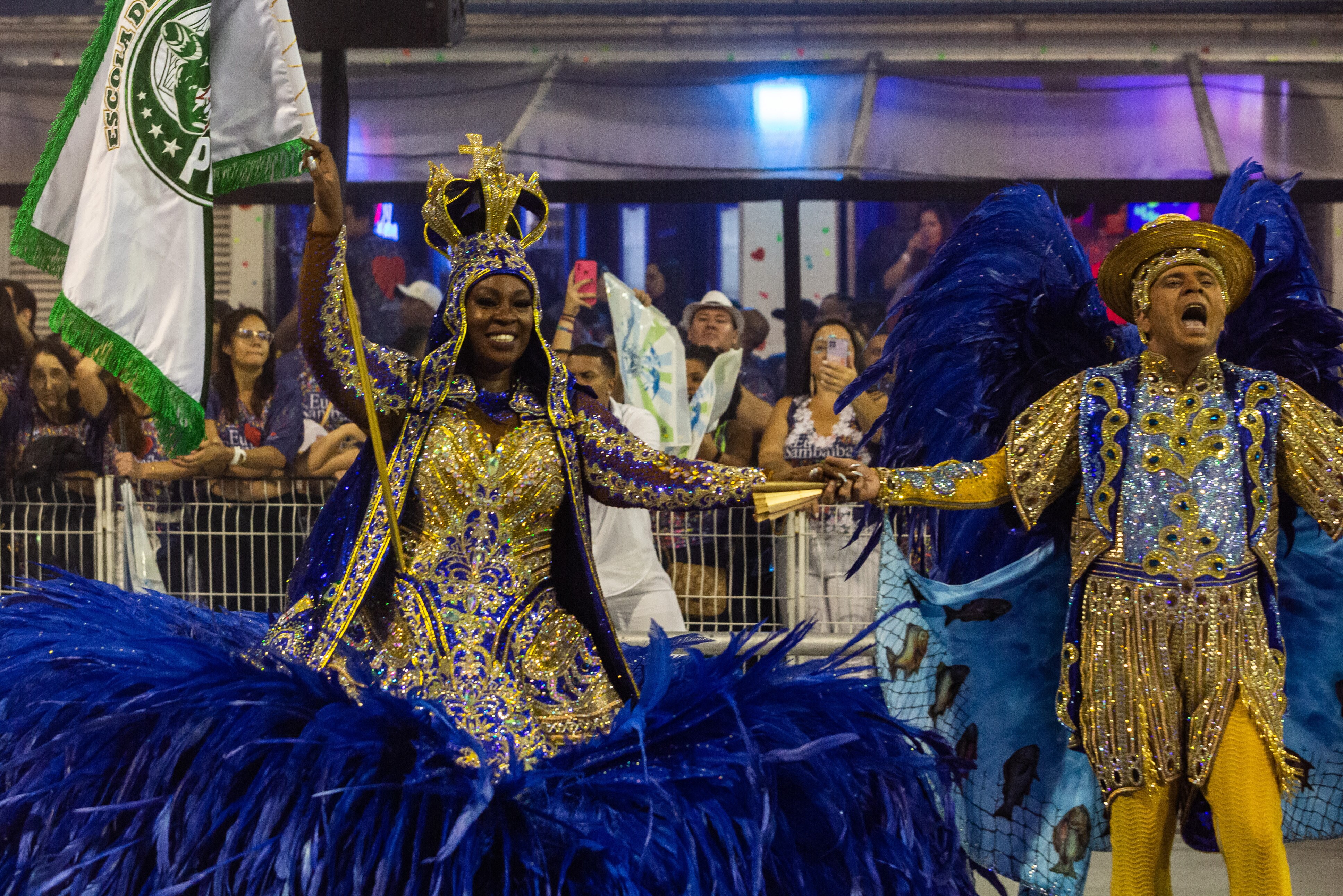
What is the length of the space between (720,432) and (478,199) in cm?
387

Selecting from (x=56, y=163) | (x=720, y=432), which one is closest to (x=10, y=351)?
(x=720, y=432)

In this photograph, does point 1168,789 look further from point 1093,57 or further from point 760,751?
point 1093,57

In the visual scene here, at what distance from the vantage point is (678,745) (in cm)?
304

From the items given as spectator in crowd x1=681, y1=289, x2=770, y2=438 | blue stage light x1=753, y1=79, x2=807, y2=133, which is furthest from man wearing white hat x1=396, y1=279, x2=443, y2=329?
blue stage light x1=753, y1=79, x2=807, y2=133

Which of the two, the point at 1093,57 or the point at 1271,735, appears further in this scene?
the point at 1093,57

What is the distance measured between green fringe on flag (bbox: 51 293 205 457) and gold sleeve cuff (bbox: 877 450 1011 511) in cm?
166

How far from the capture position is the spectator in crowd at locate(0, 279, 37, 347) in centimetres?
774

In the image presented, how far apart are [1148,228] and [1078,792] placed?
152 cm

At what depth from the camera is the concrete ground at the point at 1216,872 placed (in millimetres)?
4508

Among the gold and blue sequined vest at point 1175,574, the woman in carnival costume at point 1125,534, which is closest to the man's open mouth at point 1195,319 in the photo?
the woman in carnival costume at point 1125,534

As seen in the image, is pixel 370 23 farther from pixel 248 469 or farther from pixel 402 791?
pixel 402 791

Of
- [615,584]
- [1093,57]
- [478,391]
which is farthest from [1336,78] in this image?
[478,391]

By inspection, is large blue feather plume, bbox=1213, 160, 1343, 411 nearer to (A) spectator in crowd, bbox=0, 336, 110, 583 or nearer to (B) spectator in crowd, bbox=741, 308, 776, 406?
(B) spectator in crowd, bbox=741, 308, 776, 406

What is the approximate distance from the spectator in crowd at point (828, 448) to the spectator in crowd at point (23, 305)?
3856 mm
